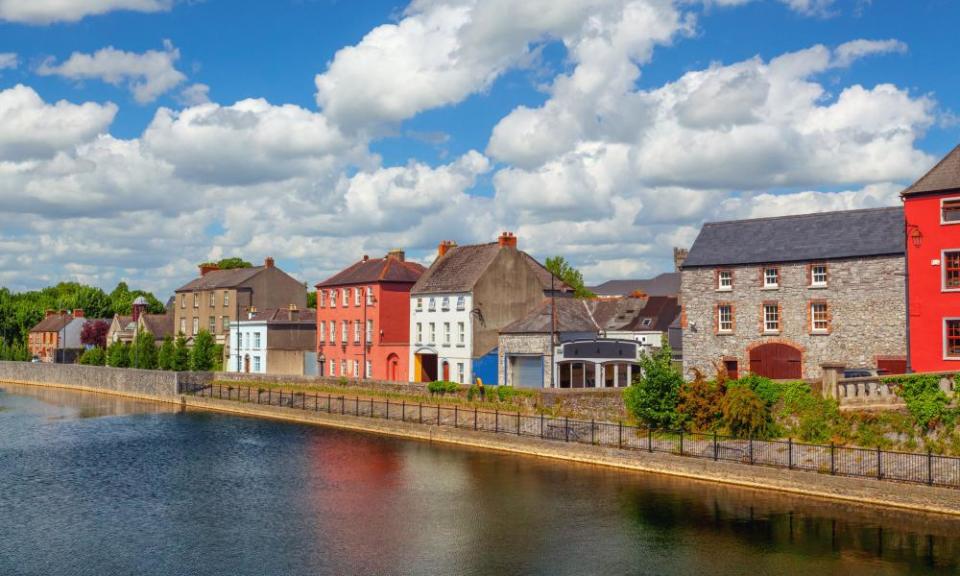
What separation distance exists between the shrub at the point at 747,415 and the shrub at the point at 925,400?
5.66 meters

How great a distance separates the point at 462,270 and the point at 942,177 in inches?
1448

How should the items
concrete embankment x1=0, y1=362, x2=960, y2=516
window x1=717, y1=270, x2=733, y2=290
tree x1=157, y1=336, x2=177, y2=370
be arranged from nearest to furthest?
1. concrete embankment x1=0, y1=362, x2=960, y2=516
2. window x1=717, y1=270, x2=733, y2=290
3. tree x1=157, y1=336, x2=177, y2=370

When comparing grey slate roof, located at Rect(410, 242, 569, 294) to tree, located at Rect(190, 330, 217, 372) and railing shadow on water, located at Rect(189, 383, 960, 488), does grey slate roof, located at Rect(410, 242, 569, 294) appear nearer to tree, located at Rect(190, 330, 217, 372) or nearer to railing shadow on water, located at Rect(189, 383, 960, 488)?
railing shadow on water, located at Rect(189, 383, 960, 488)

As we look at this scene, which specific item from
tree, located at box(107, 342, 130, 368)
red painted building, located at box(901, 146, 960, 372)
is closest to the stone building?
red painted building, located at box(901, 146, 960, 372)

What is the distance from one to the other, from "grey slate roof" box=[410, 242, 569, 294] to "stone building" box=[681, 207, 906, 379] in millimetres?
18360

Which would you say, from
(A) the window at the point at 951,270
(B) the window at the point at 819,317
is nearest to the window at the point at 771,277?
(B) the window at the point at 819,317

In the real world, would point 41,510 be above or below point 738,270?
below

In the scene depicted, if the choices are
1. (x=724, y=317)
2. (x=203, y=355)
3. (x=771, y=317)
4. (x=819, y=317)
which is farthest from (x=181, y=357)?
(x=819, y=317)

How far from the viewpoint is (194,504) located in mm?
34812

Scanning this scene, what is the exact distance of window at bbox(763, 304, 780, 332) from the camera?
2028 inches

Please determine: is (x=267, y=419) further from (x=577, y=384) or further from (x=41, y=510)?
(x=41, y=510)

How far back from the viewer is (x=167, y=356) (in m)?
93.2

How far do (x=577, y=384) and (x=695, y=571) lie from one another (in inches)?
1404

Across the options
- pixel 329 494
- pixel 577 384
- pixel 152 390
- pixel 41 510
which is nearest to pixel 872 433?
pixel 329 494
